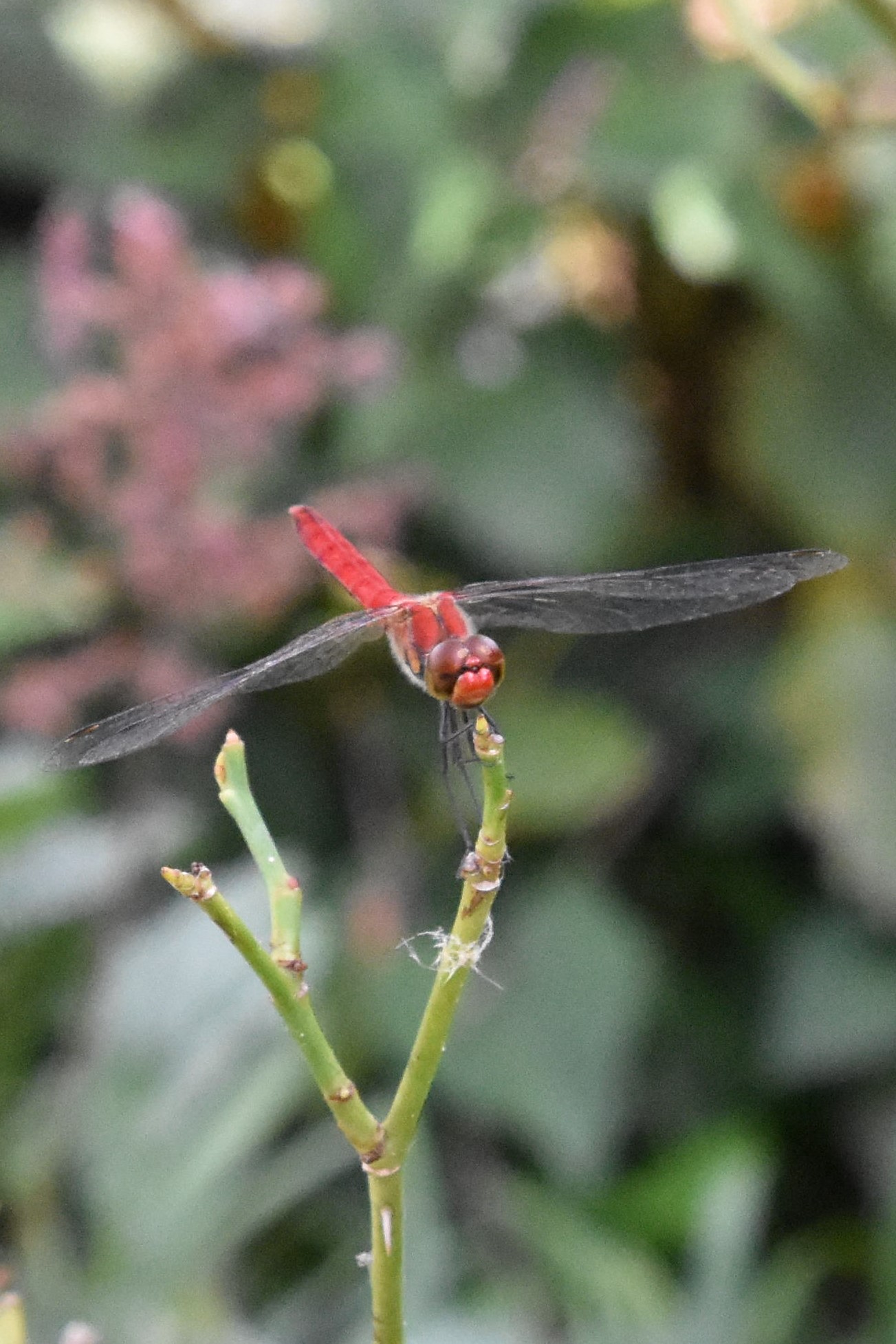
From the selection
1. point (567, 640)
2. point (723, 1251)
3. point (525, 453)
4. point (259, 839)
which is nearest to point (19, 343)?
point (525, 453)

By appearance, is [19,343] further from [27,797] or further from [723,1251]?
[723,1251]

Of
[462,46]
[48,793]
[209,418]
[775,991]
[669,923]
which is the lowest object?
[775,991]

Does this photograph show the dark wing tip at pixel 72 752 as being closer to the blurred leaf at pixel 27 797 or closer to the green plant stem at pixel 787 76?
the blurred leaf at pixel 27 797

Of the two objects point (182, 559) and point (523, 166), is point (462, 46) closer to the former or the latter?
point (523, 166)

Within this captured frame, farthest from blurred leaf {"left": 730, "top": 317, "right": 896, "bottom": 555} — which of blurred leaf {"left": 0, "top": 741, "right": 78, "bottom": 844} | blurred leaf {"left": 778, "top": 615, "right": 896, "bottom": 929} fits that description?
blurred leaf {"left": 0, "top": 741, "right": 78, "bottom": 844}

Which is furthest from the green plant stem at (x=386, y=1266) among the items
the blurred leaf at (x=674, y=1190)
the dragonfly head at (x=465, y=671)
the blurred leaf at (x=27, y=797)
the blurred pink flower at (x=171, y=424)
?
the blurred leaf at (x=674, y=1190)

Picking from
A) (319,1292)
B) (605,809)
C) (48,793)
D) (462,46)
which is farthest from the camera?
(462,46)

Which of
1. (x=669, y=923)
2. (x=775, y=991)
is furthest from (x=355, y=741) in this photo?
(x=775, y=991)
